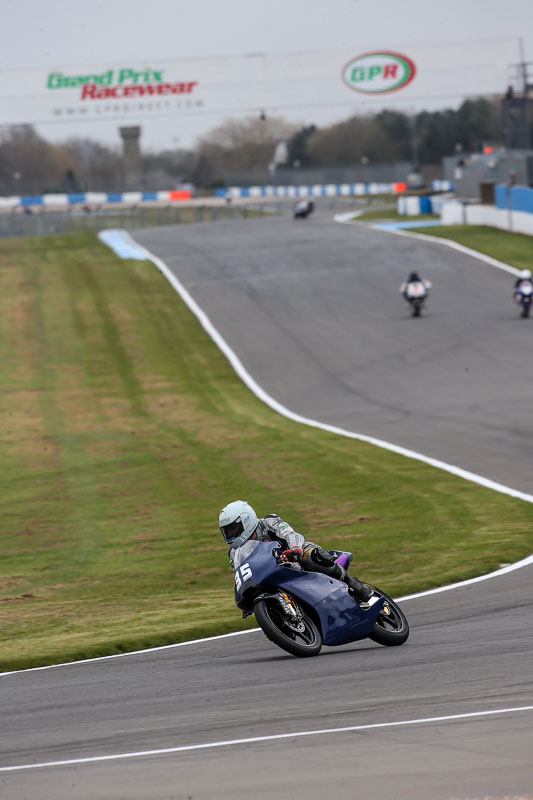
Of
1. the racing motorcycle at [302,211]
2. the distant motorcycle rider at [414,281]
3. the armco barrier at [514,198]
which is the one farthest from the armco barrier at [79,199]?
the distant motorcycle rider at [414,281]

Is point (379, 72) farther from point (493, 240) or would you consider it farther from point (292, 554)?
point (292, 554)

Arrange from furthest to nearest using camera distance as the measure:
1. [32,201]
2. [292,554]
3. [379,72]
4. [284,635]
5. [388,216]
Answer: [32,201] < [379,72] < [388,216] < [292,554] < [284,635]

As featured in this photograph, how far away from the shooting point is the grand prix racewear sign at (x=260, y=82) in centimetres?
7394

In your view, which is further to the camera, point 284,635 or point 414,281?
point 414,281

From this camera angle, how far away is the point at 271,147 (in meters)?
157

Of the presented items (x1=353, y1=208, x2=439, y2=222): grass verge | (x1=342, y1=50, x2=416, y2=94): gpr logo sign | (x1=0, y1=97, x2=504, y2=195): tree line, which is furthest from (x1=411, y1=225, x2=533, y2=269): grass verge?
(x1=0, y1=97, x2=504, y2=195): tree line

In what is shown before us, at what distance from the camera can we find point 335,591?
31.3 feet

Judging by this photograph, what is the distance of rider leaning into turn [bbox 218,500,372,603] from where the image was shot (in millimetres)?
9570

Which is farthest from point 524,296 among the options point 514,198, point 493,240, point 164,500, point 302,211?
Result: point 302,211

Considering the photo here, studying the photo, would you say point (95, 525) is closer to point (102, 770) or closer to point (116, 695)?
point (116, 695)

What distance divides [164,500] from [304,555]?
9543mm

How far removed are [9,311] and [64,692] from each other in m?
35.3

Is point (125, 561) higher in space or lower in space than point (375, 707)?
lower

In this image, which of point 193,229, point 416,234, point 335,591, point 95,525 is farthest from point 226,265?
point 335,591
